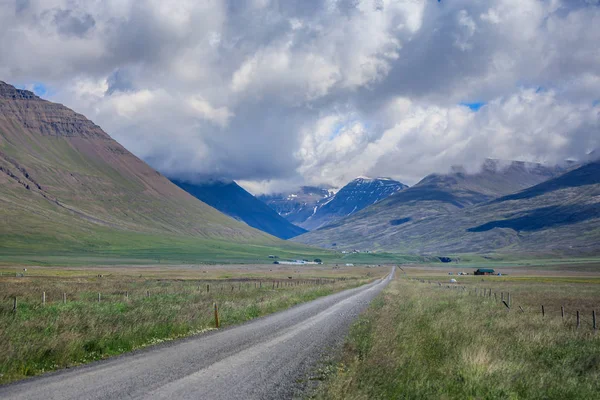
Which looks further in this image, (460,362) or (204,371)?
(460,362)

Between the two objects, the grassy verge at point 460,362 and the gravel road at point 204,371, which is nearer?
the gravel road at point 204,371

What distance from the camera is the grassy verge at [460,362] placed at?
1311 centimetres

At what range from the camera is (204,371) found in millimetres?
15344

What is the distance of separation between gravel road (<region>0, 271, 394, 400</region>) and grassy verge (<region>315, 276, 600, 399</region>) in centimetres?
152

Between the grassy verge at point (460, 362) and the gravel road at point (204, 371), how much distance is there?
1.52m

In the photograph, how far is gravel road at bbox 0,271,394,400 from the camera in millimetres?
12710

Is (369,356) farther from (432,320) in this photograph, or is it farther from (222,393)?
(432,320)

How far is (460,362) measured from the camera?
1608 centimetres

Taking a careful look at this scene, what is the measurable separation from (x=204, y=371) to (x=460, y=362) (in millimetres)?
8064

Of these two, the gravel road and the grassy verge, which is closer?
the gravel road

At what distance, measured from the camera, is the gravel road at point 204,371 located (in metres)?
12.7

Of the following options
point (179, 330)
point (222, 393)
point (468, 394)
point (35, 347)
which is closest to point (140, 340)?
point (179, 330)

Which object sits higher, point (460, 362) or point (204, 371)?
point (204, 371)

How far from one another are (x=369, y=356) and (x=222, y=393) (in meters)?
5.75
